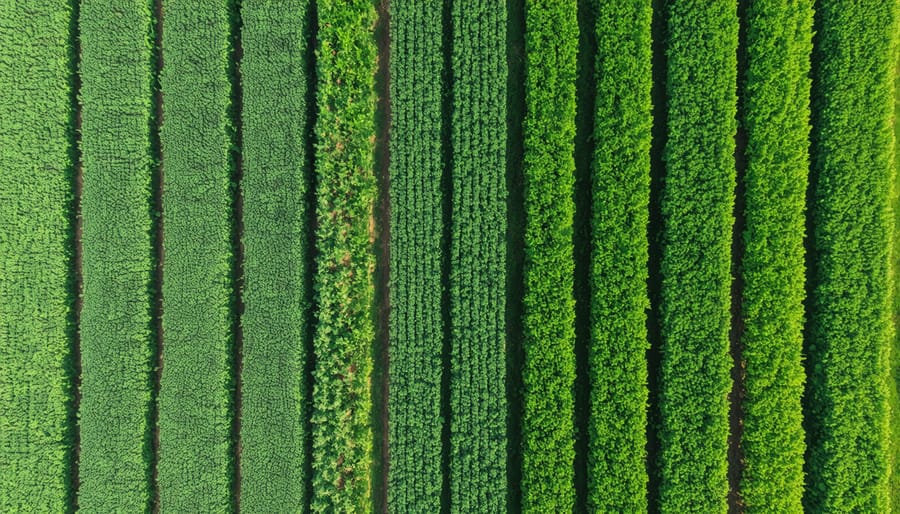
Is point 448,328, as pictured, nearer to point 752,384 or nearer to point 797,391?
point 752,384

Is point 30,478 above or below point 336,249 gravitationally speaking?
below

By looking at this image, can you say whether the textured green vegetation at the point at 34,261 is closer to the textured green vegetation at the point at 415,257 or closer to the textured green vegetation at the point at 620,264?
the textured green vegetation at the point at 415,257

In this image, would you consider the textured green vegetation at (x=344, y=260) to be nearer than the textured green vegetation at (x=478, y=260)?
No

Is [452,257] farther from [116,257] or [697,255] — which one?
[116,257]

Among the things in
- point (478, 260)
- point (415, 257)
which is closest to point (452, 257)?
point (478, 260)

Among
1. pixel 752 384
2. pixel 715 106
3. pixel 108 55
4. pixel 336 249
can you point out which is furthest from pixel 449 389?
pixel 108 55

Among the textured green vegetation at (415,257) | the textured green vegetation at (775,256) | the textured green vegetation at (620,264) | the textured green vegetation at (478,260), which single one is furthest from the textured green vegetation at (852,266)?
the textured green vegetation at (415,257)

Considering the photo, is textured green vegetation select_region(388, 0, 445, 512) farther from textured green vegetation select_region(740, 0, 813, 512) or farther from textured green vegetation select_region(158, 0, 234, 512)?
textured green vegetation select_region(740, 0, 813, 512)
